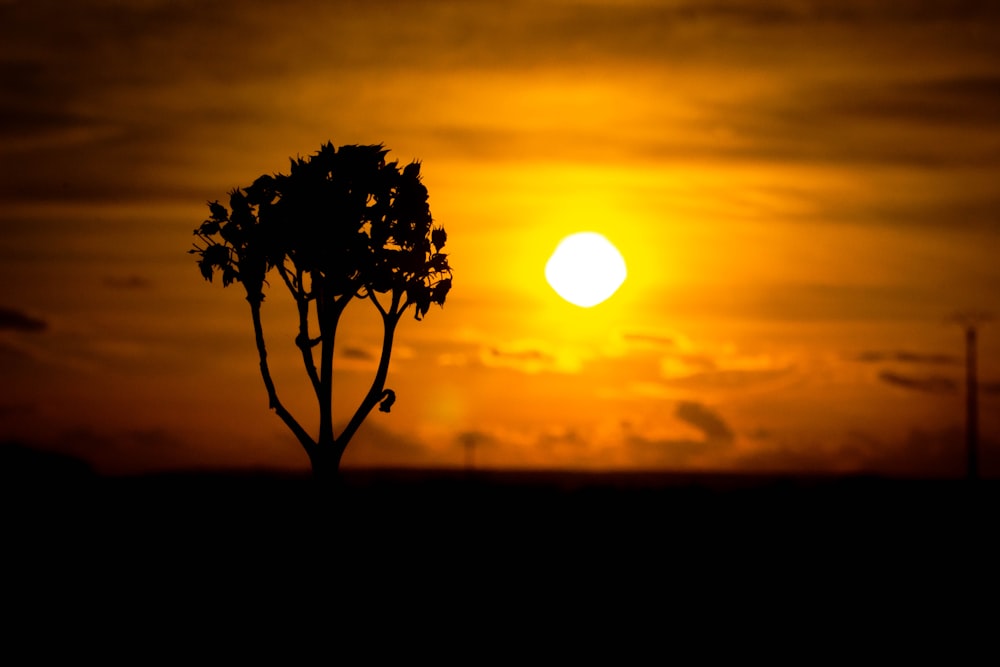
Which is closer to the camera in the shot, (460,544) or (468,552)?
(468,552)

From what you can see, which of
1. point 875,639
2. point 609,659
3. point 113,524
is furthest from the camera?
point 113,524

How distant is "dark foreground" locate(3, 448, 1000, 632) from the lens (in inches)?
1507

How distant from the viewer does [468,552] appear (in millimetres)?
50031

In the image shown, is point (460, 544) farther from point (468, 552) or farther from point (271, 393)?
point (271, 393)

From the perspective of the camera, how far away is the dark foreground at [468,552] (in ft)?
126

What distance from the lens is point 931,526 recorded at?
66188 millimetres

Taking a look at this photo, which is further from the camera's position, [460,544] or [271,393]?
[460,544]

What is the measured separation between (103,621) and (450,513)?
41345 mm

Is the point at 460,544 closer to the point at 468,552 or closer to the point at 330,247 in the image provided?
the point at 468,552

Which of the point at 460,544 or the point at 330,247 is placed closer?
the point at 330,247

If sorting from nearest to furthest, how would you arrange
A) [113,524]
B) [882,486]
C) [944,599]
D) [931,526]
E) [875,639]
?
[875,639] → [944,599] → [113,524] → [931,526] → [882,486]

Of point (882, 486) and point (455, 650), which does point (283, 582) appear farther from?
point (882, 486)

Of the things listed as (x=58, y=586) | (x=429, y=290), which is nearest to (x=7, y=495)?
(x=58, y=586)

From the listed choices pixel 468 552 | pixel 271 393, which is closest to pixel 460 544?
pixel 468 552
